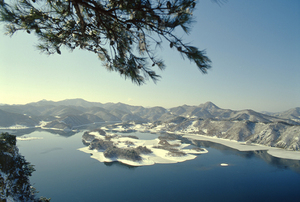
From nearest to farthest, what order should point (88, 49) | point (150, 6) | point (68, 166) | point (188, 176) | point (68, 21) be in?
point (150, 6)
point (68, 21)
point (88, 49)
point (188, 176)
point (68, 166)

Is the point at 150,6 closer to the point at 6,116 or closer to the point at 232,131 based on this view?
the point at 232,131

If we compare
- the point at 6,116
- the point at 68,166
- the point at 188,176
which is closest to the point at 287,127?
the point at 188,176

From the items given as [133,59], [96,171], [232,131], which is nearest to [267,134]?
[232,131]

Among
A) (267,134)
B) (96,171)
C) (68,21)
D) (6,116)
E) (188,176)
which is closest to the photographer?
(68,21)

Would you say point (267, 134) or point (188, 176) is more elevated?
point (267, 134)

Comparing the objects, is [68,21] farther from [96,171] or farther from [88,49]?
[96,171]

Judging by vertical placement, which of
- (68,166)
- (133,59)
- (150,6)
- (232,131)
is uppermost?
(150,6)

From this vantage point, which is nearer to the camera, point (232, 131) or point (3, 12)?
point (3, 12)
